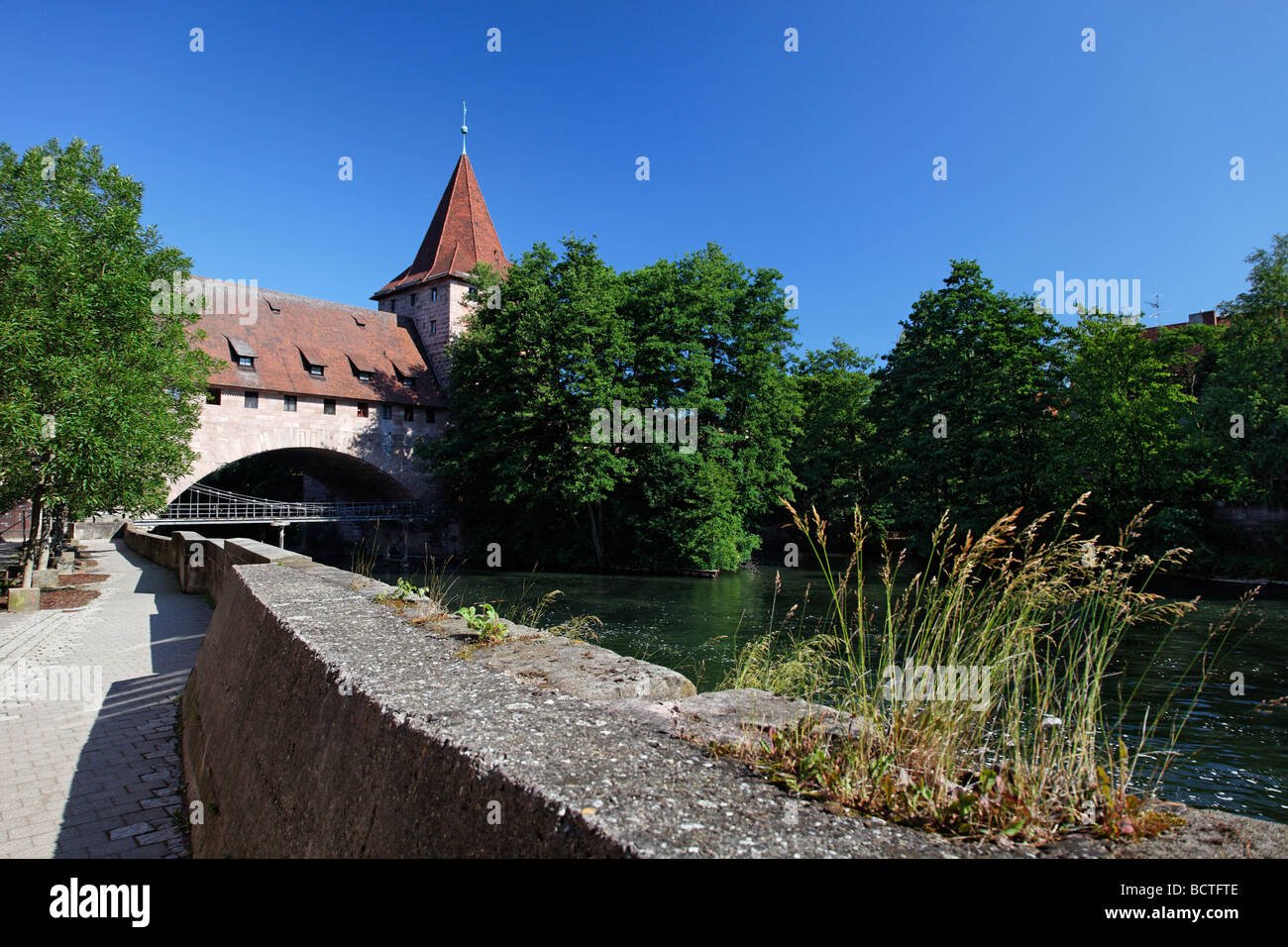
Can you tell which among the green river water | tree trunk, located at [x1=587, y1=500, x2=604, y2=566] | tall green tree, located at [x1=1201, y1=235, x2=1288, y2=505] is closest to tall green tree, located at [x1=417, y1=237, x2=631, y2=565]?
tree trunk, located at [x1=587, y1=500, x2=604, y2=566]

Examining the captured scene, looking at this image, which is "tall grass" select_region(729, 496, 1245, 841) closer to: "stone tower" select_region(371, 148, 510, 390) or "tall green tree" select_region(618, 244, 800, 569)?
"tall green tree" select_region(618, 244, 800, 569)

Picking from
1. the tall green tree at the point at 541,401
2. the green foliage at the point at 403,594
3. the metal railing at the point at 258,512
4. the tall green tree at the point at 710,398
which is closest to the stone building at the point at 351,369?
the metal railing at the point at 258,512

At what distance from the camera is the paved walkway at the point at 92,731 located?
4449 millimetres

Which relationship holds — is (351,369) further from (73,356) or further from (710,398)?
(73,356)

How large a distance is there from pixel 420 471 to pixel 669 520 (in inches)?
622

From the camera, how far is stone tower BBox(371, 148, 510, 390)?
39.6 metres

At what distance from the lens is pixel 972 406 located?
80.7 feet

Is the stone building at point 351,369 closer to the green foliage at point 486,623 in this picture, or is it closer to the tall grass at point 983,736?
the green foliage at point 486,623

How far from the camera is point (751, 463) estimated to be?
2719cm

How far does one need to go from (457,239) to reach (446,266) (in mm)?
2159

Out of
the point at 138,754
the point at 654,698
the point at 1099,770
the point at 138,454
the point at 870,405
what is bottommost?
the point at 138,754

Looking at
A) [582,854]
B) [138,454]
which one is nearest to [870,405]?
[138,454]

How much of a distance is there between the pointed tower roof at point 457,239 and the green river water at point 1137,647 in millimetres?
21278
